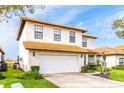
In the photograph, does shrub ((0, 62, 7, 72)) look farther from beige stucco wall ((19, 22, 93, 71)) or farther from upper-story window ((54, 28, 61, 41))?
upper-story window ((54, 28, 61, 41))

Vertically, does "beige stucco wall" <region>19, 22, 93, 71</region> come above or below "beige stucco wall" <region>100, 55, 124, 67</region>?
above

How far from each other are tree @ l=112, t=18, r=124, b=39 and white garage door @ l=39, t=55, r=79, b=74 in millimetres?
4582

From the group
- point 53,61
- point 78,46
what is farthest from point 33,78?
point 78,46

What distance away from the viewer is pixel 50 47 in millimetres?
18953

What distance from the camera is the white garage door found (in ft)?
60.1

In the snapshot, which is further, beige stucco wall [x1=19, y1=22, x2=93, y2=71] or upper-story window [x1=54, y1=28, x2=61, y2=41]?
upper-story window [x1=54, y1=28, x2=61, y2=41]

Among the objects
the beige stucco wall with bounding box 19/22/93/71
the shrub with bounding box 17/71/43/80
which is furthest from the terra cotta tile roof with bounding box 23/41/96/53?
the shrub with bounding box 17/71/43/80

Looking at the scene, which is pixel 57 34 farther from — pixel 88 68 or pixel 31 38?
pixel 88 68

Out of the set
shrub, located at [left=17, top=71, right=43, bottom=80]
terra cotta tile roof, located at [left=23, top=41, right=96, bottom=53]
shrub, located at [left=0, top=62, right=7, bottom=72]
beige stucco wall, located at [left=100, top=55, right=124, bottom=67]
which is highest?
terra cotta tile roof, located at [left=23, top=41, right=96, bottom=53]

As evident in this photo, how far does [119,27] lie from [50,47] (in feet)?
18.2

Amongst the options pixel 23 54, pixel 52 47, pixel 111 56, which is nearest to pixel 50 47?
pixel 52 47

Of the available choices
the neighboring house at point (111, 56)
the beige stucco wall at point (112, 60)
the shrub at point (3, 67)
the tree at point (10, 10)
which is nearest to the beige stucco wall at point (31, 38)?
the shrub at point (3, 67)

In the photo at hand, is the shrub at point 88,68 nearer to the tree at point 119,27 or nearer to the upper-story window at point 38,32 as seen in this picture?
the tree at point 119,27

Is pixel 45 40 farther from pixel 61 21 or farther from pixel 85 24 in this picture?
pixel 85 24
